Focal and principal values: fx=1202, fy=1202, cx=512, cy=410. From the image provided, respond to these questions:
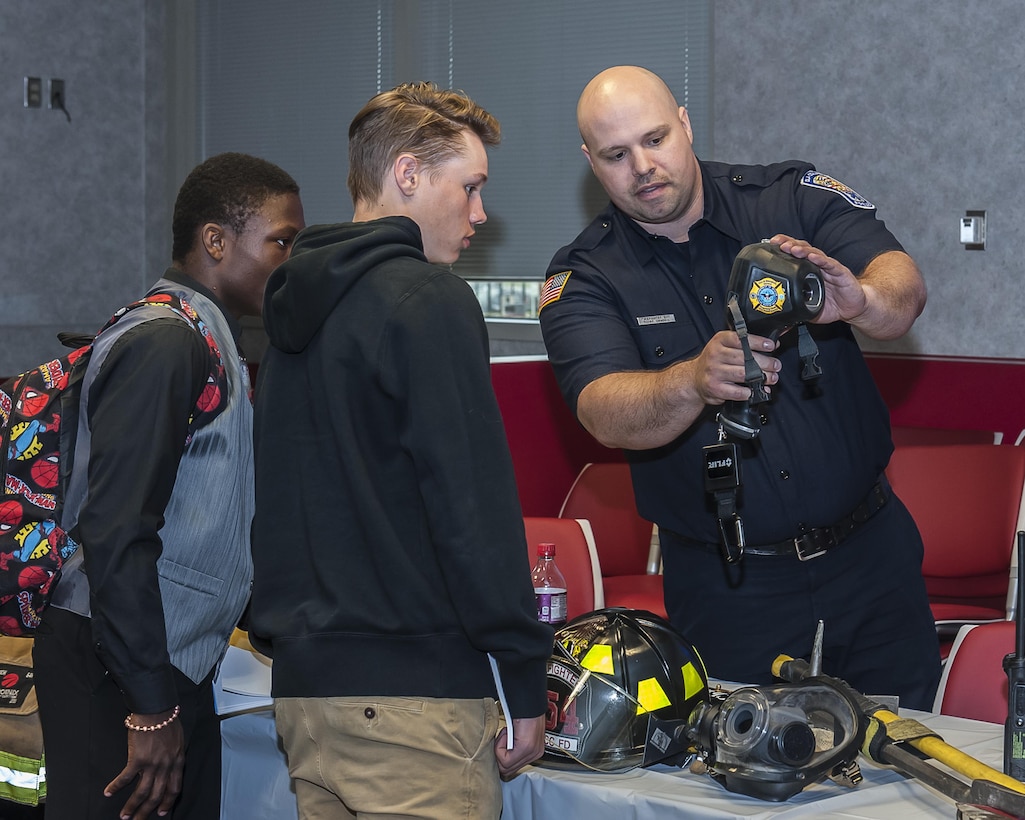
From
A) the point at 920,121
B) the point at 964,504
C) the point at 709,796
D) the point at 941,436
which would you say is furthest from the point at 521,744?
the point at 920,121

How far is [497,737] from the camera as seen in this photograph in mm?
1418

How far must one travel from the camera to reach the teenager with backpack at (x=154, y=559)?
61.4 inches

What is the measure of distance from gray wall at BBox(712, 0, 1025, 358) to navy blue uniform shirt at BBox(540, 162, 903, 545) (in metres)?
2.06

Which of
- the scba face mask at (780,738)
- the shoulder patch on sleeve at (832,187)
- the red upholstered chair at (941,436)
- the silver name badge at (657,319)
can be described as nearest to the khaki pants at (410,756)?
the scba face mask at (780,738)

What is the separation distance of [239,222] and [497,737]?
0.91m

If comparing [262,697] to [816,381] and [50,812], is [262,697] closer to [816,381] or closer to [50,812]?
[50,812]

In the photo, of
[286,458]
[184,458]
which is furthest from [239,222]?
[286,458]

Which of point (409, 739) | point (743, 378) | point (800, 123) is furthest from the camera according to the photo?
point (800, 123)

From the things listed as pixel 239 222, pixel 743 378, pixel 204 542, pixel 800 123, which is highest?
pixel 800 123

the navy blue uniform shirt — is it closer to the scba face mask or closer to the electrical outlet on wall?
the scba face mask

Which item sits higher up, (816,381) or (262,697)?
(816,381)

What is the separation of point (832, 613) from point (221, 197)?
1.19 meters

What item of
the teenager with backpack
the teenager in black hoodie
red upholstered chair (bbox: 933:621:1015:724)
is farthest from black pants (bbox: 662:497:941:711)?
the teenager with backpack

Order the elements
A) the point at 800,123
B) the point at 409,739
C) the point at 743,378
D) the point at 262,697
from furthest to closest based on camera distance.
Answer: the point at 800,123 < the point at 262,697 < the point at 743,378 < the point at 409,739
